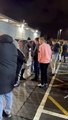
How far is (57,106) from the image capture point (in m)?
6.53

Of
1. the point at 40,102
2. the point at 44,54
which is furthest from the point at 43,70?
the point at 40,102

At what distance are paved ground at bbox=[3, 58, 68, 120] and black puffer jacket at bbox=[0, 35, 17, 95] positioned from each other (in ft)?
3.63

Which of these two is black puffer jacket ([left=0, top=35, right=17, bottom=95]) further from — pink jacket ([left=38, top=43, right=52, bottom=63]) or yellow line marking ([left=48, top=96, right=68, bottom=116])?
pink jacket ([left=38, top=43, right=52, bottom=63])

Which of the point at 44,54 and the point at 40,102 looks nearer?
the point at 40,102

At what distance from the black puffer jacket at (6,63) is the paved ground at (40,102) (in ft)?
3.63

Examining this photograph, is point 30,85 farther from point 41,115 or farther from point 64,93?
point 41,115

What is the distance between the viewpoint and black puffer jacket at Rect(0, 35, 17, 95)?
4.57 m

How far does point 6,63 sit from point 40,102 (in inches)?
104

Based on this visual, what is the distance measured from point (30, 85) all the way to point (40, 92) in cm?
107

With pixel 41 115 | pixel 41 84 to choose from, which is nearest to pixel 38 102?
pixel 41 115

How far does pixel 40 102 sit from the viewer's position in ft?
22.4

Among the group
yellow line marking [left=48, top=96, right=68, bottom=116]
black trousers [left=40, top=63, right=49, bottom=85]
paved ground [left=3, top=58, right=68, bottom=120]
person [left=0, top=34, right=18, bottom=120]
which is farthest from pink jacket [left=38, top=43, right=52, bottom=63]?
person [left=0, top=34, right=18, bottom=120]

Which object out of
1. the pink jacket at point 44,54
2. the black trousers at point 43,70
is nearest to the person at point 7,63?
the pink jacket at point 44,54

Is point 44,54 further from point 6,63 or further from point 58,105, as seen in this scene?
point 6,63
